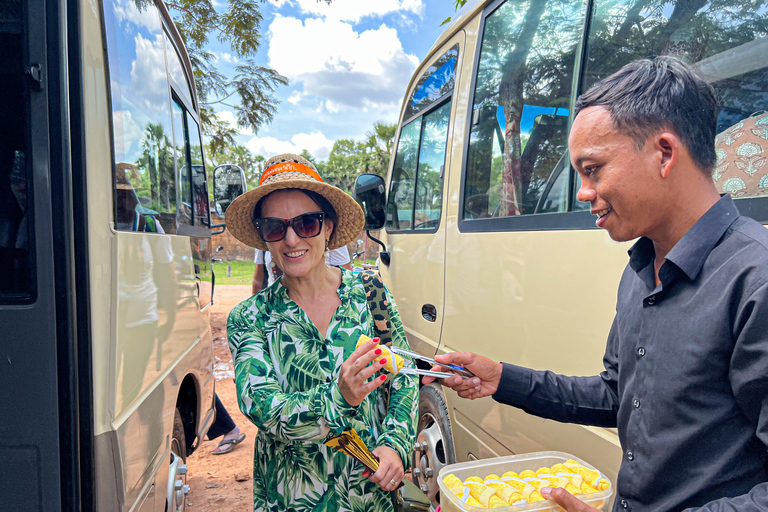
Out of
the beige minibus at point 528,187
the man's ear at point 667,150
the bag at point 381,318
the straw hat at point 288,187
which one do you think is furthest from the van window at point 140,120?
the man's ear at point 667,150

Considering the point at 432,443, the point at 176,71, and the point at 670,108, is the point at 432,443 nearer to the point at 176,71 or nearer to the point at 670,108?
the point at 670,108

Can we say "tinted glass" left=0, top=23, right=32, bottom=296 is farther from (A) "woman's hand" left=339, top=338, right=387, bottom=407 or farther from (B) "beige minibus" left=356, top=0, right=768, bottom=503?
(B) "beige minibus" left=356, top=0, right=768, bottom=503

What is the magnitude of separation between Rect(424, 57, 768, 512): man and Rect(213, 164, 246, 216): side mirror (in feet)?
10.9

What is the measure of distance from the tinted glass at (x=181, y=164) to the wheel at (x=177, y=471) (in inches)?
44.3

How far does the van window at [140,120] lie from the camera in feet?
5.38

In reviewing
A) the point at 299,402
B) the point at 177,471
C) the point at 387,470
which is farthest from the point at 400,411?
the point at 177,471

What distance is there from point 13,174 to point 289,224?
0.89m

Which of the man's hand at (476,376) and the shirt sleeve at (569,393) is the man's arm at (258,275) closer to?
the man's hand at (476,376)

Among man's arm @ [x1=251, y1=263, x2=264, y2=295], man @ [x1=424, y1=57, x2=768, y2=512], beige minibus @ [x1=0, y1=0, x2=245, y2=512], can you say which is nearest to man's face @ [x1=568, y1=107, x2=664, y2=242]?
man @ [x1=424, y1=57, x2=768, y2=512]

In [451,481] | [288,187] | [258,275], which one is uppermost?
[288,187]

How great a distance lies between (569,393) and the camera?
149cm

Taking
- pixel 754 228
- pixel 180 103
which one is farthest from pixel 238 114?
pixel 754 228

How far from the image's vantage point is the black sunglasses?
1.96 metres

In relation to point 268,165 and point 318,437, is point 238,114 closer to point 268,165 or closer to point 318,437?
point 268,165
